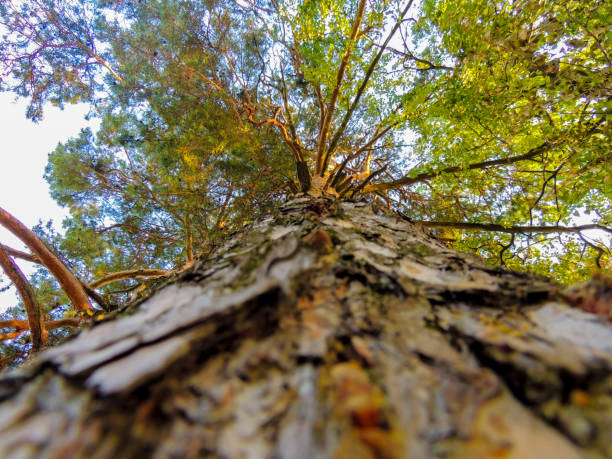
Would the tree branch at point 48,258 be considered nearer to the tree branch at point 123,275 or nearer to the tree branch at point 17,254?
the tree branch at point 17,254

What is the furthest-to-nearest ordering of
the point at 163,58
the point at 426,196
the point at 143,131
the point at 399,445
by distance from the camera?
the point at 426,196 < the point at 163,58 < the point at 143,131 < the point at 399,445

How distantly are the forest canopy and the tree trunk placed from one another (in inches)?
77.9

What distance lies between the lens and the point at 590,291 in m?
0.65

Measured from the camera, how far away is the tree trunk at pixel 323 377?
39cm

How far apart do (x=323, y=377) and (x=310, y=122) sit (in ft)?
24.9

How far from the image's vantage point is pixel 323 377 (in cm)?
49

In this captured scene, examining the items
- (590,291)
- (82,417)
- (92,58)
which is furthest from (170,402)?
(92,58)

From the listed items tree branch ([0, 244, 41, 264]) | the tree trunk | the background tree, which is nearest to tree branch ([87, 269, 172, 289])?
the background tree

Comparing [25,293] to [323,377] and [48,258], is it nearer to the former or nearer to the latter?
[48,258]

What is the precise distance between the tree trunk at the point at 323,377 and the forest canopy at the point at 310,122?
1.98 metres

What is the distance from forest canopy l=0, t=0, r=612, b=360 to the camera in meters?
2.60

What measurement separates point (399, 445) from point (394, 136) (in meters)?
7.03

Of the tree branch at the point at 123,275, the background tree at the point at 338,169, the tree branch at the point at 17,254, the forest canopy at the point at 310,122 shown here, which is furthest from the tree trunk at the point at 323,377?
the tree branch at the point at 17,254

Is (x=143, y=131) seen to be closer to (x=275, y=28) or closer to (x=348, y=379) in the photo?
(x=275, y=28)
